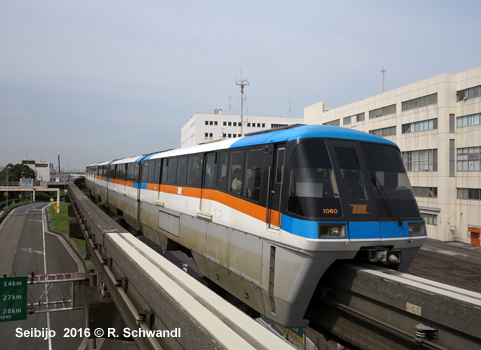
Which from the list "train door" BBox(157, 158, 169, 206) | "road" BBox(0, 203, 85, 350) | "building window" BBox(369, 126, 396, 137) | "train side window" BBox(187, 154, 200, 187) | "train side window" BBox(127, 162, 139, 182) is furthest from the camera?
"building window" BBox(369, 126, 396, 137)

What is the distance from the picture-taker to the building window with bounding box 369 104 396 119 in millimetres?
41031

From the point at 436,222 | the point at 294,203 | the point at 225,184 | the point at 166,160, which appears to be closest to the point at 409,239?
the point at 294,203

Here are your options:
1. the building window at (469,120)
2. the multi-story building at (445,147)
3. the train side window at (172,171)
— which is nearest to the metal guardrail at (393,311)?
the train side window at (172,171)

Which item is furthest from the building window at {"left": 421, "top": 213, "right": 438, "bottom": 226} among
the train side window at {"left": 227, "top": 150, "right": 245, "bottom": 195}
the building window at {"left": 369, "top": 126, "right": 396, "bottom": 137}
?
the train side window at {"left": 227, "top": 150, "right": 245, "bottom": 195}

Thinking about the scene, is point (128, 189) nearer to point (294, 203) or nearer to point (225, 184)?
point (225, 184)

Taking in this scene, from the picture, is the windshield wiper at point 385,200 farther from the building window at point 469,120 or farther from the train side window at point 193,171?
the building window at point 469,120

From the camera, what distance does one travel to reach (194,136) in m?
102

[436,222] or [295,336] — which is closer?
[295,336]

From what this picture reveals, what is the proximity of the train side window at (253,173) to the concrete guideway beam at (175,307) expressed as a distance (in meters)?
2.07

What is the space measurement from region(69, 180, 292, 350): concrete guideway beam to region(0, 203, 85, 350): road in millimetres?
10519

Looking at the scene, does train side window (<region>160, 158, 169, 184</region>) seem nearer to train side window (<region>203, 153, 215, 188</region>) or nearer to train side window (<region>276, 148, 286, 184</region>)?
train side window (<region>203, 153, 215, 188</region>)

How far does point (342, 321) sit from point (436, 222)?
115 ft

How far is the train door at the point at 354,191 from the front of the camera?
6505mm

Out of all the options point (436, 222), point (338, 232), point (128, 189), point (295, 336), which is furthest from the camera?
point (436, 222)
